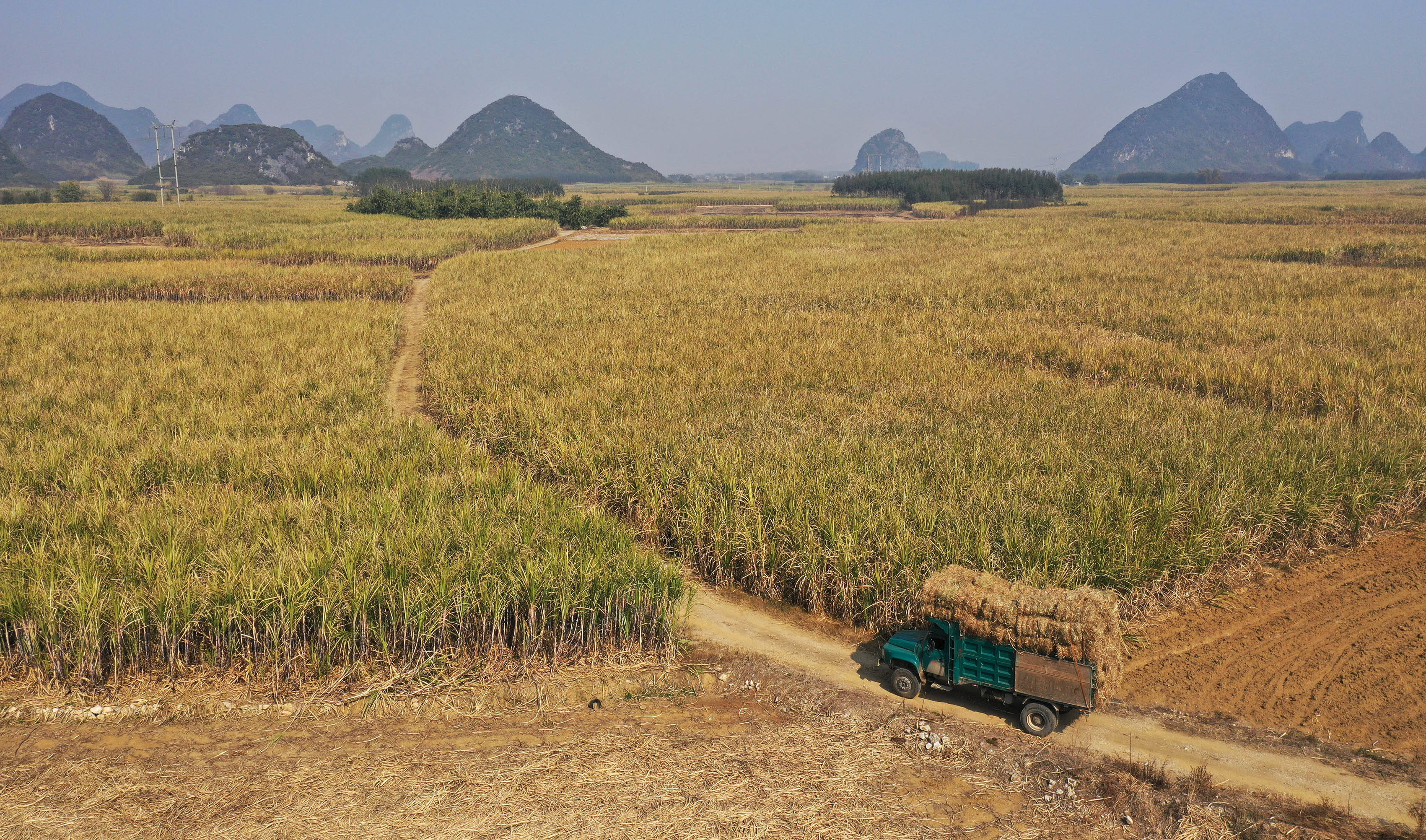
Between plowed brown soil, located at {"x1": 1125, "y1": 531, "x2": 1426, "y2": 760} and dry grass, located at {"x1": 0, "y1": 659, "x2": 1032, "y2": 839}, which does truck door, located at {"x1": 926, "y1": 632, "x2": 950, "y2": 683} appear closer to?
dry grass, located at {"x1": 0, "y1": 659, "x2": 1032, "y2": 839}

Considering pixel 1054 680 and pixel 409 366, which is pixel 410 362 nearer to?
pixel 409 366

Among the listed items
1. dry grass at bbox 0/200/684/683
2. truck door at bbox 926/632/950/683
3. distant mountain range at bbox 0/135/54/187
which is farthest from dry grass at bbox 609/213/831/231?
distant mountain range at bbox 0/135/54/187

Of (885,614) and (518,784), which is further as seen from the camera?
(885,614)

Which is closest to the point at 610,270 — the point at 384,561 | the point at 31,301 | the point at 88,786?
the point at 31,301

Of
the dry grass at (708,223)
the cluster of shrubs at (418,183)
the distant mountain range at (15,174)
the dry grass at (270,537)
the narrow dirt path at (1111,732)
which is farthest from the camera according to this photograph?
the distant mountain range at (15,174)

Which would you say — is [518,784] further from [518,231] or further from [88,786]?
[518,231]

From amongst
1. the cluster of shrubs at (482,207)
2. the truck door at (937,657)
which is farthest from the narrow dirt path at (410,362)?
the cluster of shrubs at (482,207)

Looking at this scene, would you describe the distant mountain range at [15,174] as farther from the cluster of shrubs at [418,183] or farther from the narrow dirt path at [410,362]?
the narrow dirt path at [410,362]
